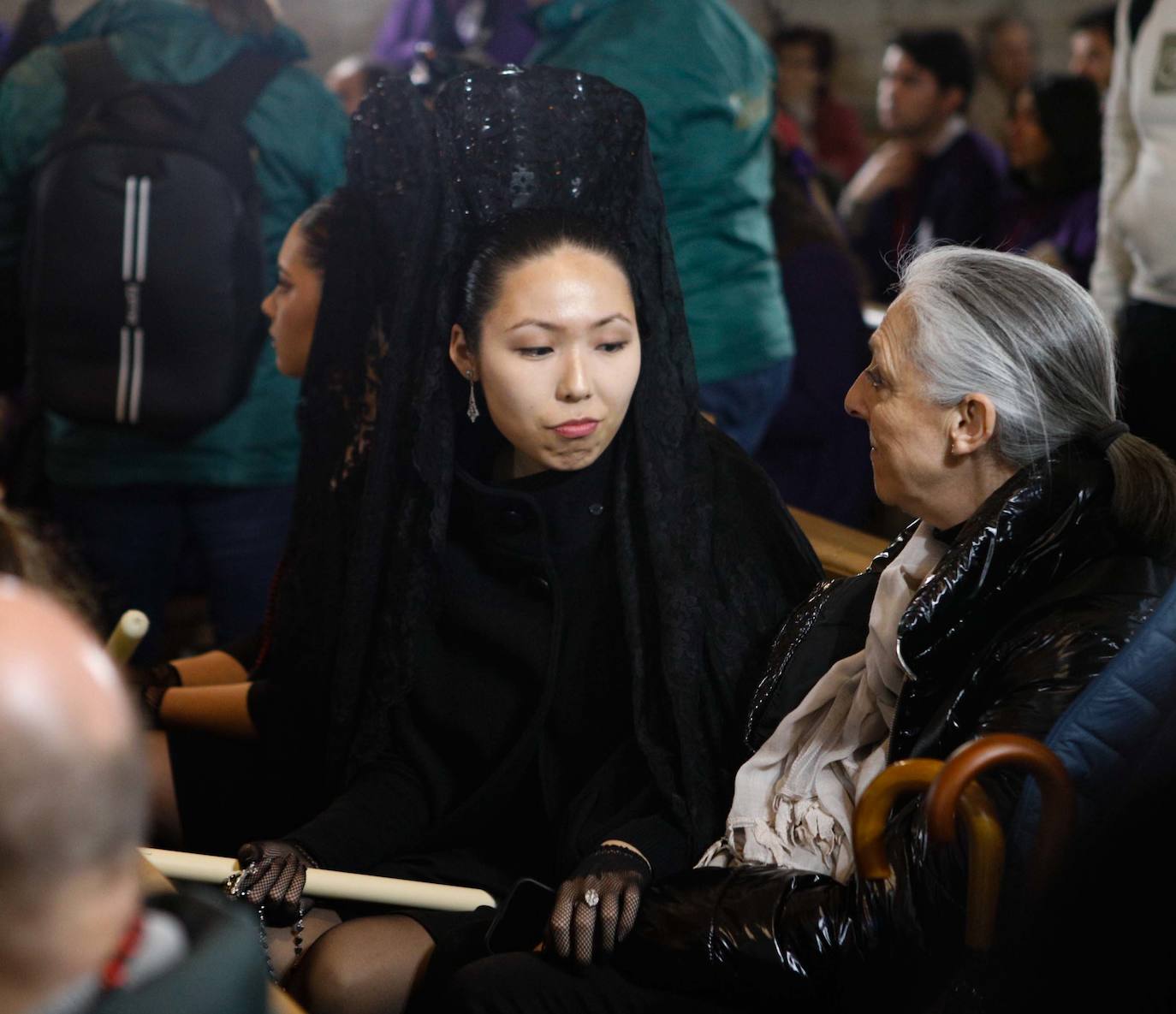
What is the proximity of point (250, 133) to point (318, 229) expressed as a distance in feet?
1.98

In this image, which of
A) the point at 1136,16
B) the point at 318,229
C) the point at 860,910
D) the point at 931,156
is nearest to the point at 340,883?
the point at 860,910

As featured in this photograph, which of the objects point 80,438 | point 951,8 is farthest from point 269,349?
point 951,8

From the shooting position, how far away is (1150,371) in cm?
365

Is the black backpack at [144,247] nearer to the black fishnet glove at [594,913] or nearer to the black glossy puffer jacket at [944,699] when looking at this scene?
the black fishnet glove at [594,913]

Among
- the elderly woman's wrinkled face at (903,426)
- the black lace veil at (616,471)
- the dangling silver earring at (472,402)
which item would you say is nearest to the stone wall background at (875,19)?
the black lace veil at (616,471)

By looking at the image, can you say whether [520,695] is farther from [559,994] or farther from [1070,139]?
[1070,139]

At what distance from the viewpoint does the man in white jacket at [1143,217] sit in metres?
3.55

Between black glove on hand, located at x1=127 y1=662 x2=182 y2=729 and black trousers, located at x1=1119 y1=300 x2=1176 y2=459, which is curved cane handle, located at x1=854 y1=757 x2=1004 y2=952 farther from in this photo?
black trousers, located at x1=1119 y1=300 x2=1176 y2=459

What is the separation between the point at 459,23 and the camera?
14.1 ft

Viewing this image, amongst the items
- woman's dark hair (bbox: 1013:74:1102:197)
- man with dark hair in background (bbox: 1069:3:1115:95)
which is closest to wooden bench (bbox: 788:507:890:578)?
woman's dark hair (bbox: 1013:74:1102:197)

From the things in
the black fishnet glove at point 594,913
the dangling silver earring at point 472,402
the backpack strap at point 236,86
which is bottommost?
the black fishnet glove at point 594,913

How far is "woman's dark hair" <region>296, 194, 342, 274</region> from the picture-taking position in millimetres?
2795

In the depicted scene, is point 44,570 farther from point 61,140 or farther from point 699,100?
point 699,100

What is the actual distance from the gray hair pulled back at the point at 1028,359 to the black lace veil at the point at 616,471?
1.49 feet
